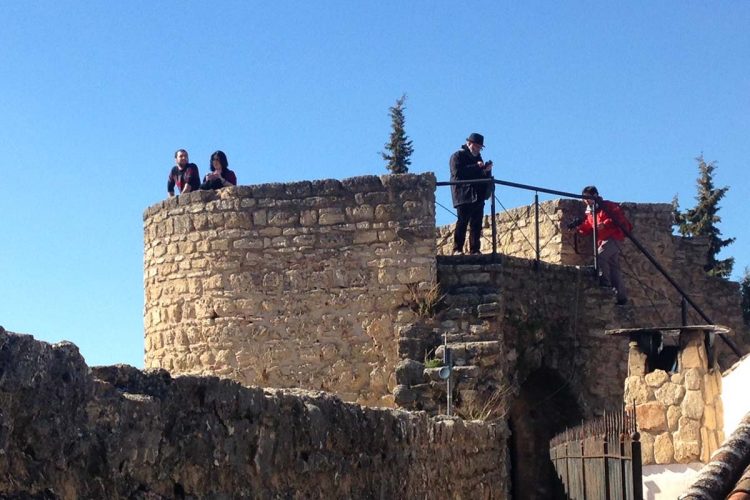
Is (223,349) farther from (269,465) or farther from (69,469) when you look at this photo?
(69,469)

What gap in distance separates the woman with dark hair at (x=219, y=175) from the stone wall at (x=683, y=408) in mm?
5240

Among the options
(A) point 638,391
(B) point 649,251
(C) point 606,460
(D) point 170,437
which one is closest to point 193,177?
(A) point 638,391

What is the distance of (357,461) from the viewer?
5.57 m

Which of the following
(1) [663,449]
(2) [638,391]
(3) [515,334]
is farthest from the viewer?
(3) [515,334]

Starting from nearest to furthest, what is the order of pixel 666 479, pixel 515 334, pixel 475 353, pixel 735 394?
pixel 735 394, pixel 666 479, pixel 475 353, pixel 515 334

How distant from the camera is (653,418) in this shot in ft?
27.8

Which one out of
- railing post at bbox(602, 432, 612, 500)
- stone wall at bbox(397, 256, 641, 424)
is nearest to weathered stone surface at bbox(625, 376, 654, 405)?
railing post at bbox(602, 432, 612, 500)

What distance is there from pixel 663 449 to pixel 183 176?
6.21m

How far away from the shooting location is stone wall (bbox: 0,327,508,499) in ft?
10.1

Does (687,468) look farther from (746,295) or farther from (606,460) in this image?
(746,295)

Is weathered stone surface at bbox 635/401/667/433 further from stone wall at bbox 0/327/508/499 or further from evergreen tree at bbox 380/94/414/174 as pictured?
evergreen tree at bbox 380/94/414/174

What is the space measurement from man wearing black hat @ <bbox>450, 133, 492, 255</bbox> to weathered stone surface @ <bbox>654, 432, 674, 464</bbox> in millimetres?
4032

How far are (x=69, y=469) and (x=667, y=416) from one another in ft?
19.9

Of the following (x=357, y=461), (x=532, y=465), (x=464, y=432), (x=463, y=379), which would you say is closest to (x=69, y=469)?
(x=357, y=461)
